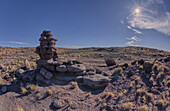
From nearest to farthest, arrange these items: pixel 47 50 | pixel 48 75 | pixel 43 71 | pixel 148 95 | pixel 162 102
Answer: pixel 162 102 → pixel 148 95 → pixel 48 75 → pixel 43 71 → pixel 47 50

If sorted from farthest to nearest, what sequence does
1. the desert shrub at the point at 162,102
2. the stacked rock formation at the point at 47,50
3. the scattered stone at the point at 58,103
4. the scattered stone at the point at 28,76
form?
1. the stacked rock formation at the point at 47,50
2. the scattered stone at the point at 28,76
3. the scattered stone at the point at 58,103
4. the desert shrub at the point at 162,102

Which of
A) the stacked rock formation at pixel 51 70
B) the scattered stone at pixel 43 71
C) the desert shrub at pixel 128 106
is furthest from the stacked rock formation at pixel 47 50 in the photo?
the desert shrub at pixel 128 106

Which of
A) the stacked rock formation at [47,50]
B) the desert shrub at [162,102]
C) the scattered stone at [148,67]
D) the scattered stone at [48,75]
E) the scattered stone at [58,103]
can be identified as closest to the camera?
the desert shrub at [162,102]

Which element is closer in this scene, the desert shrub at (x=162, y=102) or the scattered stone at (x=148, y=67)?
the desert shrub at (x=162, y=102)

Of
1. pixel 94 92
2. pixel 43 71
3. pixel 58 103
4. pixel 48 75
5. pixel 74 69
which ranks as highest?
pixel 74 69

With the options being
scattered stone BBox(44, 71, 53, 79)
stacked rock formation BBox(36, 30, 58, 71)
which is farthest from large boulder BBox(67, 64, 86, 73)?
scattered stone BBox(44, 71, 53, 79)

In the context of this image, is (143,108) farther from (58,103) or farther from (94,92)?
(58,103)

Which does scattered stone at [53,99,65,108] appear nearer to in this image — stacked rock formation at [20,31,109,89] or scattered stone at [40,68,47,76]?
stacked rock formation at [20,31,109,89]

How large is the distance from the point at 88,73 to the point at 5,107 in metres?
7.75

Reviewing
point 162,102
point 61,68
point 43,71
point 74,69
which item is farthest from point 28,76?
point 162,102

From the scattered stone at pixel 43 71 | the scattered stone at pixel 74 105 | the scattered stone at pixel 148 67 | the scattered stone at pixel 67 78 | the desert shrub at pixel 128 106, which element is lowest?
the scattered stone at pixel 74 105

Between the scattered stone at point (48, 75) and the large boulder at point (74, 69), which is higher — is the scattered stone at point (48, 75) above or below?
below

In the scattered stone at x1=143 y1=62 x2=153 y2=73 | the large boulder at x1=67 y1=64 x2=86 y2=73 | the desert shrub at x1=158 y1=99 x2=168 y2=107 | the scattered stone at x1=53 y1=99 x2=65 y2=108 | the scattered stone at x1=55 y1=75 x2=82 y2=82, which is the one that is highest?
the scattered stone at x1=143 y1=62 x2=153 y2=73

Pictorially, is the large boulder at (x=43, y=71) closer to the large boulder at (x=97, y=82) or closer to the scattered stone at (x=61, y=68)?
the scattered stone at (x=61, y=68)
